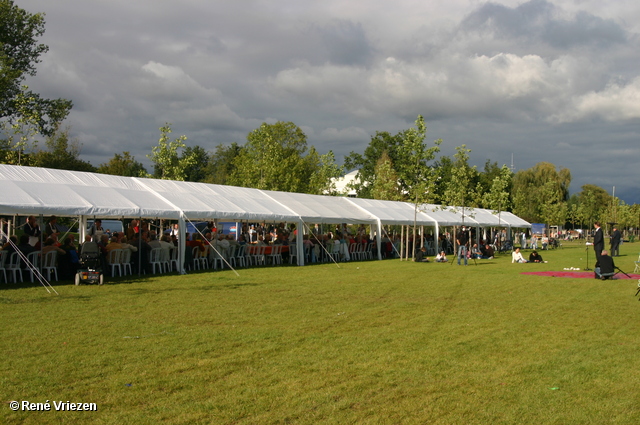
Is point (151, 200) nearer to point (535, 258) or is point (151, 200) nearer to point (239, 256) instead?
point (239, 256)

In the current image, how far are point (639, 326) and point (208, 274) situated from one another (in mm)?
11868

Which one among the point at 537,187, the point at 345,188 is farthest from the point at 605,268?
the point at 537,187

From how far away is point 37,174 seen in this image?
16203mm

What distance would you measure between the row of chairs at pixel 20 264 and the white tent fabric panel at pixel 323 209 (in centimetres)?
926

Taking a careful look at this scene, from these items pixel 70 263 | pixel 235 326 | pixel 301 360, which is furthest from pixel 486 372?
pixel 70 263

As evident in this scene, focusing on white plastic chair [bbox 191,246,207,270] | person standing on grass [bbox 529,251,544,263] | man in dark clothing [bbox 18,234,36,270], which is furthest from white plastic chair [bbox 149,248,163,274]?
person standing on grass [bbox 529,251,544,263]

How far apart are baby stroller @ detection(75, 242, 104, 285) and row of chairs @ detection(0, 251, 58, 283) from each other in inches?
34.3

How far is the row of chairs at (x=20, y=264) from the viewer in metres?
13.9

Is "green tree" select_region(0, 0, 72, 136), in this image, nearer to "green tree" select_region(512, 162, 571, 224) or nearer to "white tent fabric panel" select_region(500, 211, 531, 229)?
"white tent fabric panel" select_region(500, 211, 531, 229)

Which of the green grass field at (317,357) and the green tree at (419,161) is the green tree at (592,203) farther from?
the green grass field at (317,357)

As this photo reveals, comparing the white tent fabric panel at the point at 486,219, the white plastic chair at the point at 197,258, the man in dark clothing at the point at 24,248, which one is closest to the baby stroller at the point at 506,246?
the white tent fabric panel at the point at 486,219

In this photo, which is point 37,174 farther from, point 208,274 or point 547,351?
point 547,351

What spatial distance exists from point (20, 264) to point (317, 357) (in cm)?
1042

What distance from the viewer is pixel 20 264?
47.0 ft
